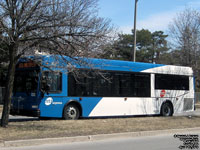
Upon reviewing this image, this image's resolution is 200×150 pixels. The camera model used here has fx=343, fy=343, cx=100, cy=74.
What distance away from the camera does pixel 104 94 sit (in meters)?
18.2

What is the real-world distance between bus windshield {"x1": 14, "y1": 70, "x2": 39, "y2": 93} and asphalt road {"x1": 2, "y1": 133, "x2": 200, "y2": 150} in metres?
5.54

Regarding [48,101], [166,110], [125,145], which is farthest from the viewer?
[166,110]

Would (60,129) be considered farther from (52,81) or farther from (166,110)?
(166,110)

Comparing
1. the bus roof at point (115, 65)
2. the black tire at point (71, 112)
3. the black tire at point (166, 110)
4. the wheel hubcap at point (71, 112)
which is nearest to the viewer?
the bus roof at point (115, 65)

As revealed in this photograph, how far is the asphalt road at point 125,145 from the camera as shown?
10203 millimetres

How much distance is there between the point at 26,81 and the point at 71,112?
268 cm

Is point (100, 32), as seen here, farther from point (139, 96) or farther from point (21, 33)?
point (139, 96)

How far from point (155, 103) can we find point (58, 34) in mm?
10492

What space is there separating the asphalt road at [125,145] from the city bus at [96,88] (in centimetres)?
292

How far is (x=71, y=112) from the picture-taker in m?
16.9

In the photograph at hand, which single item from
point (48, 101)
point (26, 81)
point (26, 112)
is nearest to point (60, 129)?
point (48, 101)

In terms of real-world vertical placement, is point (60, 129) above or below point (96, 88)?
below

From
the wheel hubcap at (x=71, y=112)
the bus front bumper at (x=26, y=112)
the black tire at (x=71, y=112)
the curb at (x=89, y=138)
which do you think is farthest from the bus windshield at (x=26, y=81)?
the curb at (x=89, y=138)

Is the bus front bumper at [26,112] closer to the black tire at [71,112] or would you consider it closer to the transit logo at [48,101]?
the transit logo at [48,101]
